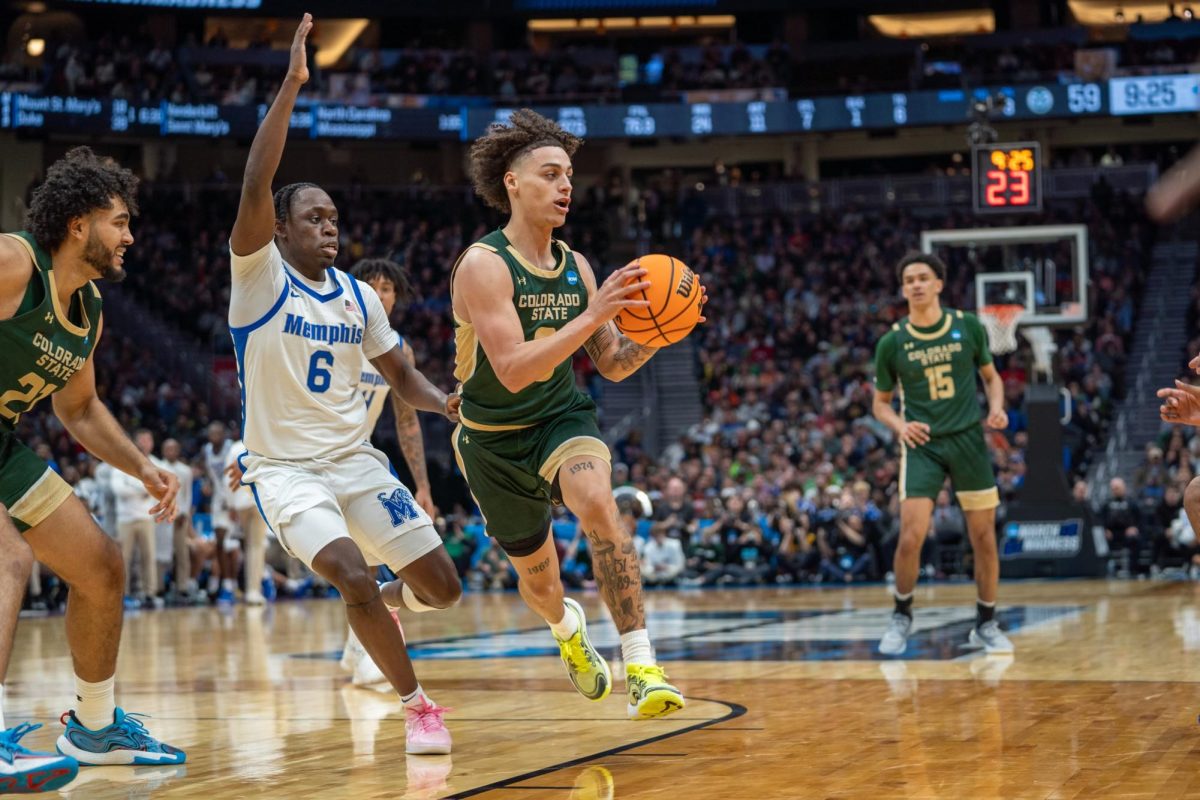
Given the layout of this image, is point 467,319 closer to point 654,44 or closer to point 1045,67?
point 1045,67

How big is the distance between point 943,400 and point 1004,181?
10.7 m

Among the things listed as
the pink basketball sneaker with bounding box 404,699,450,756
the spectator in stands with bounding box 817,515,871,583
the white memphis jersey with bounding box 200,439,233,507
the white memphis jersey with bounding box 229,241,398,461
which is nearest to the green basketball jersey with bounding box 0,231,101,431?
the white memphis jersey with bounding box 229,241,398,461

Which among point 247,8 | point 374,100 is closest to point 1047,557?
point 374,100

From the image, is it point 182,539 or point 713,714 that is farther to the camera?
point 182,539

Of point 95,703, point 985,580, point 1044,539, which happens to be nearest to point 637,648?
point 95,703

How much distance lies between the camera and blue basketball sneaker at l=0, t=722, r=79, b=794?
4.50 m

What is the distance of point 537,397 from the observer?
243 inches

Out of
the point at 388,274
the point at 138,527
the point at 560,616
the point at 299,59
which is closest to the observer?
the point at 299,59

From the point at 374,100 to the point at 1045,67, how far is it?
575 inches

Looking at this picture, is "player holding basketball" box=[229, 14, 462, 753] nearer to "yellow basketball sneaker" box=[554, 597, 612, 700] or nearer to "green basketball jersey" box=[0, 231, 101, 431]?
"yellow basketball sneaker" box=[554, 597, 612, 700]

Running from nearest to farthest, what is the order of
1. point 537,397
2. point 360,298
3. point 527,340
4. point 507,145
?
point 527,340
point 537,397
point 507,145
point 360,298

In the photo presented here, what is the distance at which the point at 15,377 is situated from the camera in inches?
215

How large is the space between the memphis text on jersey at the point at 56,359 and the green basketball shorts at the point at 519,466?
1.61 m

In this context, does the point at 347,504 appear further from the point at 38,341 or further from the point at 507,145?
the point at 507,145
